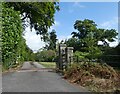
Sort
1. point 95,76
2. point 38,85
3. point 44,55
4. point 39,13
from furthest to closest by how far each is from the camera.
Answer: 1. point 44,55
2. point 39,13
3. point 95,76
4. point 38,85

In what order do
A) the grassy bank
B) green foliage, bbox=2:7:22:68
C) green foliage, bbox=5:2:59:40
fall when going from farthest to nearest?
1. green foliage, bbox=5:2:59:40
2. green foliage, bbox=2:7:22:68
3. the grassy bank

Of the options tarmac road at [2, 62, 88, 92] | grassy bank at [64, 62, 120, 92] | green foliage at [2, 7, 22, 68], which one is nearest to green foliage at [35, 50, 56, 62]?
green foliage at [2, 7, 22, 68]

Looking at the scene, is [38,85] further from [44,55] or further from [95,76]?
[44,55]

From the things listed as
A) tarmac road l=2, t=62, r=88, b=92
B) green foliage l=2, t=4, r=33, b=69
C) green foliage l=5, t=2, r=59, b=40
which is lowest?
tarmac road l=2, t=62, r=88, b=92

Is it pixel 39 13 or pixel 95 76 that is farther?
pixel 39 13

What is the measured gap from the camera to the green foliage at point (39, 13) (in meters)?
33.2

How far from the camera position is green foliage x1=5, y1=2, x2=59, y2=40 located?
1308 inches

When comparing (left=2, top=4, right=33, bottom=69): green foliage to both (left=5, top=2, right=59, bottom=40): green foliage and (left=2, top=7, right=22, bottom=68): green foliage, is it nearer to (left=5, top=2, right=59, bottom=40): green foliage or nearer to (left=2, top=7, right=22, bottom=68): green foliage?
(left=2, top=7, right=22, bottom=68): green foliage

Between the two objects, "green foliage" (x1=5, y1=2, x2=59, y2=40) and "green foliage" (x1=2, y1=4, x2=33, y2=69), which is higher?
"green foliage" (x1=5, y1=2, x2=59, y2=40)

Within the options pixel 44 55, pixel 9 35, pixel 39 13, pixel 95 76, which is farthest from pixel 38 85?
pixel 44 55

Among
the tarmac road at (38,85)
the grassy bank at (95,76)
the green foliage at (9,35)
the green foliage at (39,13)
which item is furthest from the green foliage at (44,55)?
the tarmac road at (38,85)

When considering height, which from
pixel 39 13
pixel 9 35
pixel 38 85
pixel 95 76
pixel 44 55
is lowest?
pixel 38 85

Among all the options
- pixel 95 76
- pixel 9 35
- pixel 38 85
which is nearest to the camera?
pixel 38 85

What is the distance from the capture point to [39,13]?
34812 millimetres
